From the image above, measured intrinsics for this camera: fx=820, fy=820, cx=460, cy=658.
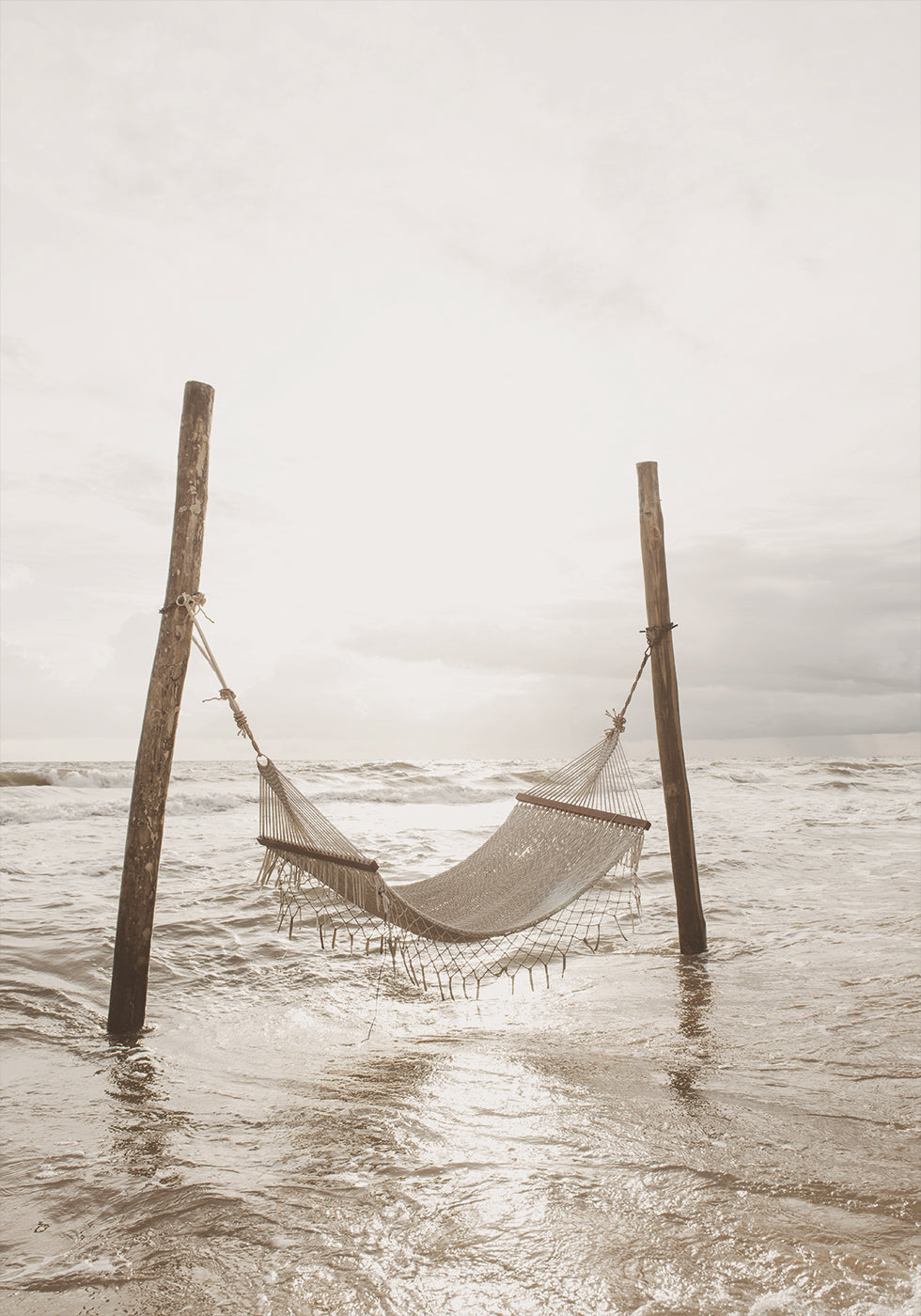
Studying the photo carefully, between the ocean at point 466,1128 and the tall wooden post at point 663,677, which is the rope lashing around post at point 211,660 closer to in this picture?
the ocean at point 466,1128

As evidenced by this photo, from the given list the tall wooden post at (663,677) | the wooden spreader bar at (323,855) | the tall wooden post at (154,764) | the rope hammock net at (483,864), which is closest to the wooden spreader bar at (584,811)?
the rope hammock net at (483,864)

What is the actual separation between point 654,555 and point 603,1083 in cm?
328

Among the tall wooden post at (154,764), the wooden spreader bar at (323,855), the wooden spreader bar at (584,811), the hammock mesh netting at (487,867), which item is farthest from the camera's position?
the wooden spreader bar at (584,811)

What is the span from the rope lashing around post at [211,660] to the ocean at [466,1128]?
1.60 m

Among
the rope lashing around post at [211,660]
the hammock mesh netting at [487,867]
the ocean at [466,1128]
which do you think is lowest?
the ocean at [466,1128]

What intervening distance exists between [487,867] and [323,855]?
1.38 metres

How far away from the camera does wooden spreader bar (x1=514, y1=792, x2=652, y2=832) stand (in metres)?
4.77

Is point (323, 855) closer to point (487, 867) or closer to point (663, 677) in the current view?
point (487, 867)

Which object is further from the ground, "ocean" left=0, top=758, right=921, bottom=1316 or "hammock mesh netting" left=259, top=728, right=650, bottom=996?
"hammock mesh netting" left=259, top=728, right=650, bottom=996

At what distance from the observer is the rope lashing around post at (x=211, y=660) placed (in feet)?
13.7

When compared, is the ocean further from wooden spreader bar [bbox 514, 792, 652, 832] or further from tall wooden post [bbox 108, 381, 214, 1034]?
wooden spreader bar [bbox 514, 792, 652, 832]

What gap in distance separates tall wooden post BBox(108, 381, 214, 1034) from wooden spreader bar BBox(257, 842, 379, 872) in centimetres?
56

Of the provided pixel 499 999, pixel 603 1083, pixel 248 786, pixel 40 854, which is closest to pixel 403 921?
pixel 603 1083

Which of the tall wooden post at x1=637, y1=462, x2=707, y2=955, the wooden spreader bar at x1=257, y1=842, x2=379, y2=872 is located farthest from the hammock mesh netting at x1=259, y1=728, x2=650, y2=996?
the tall wooden post at x1=637, y1=462, x2=707, y2=955
